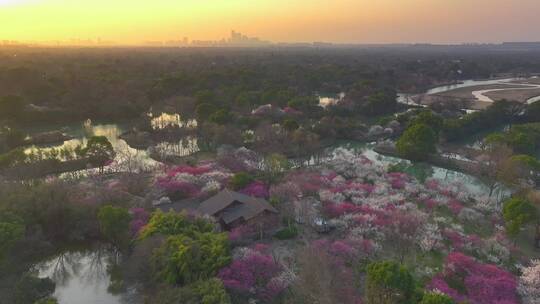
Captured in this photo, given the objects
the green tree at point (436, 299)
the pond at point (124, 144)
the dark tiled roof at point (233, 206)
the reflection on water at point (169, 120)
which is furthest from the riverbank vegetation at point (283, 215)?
the reflection on water at point (169, 120)

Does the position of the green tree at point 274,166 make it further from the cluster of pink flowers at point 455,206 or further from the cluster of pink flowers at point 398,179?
the cluster of pink flowers at point 455,206

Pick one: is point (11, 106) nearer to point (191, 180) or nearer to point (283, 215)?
point (191, 180)

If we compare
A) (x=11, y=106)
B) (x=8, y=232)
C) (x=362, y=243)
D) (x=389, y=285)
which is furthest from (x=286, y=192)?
(x=11, y=106)

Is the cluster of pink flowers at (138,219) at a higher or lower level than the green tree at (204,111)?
lower

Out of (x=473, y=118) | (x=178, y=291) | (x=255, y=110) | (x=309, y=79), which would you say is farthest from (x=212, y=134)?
(x=309, y=79)

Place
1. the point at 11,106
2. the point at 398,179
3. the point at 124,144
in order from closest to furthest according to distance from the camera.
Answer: the point at 398,179 → the point at 124,144 → the point at 11,106

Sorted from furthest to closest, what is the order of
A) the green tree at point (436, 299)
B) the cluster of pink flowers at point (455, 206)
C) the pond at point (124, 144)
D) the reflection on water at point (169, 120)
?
the reflection on water at point (169, 120), the pond at point (124, 144), the cluster of pink flowers at point (455, 206), the green tree at point (436, 299)

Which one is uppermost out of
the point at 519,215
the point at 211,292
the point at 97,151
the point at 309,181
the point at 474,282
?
the point at 97,151

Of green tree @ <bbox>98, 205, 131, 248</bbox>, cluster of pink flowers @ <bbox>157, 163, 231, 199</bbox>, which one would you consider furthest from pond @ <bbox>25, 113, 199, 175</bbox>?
green tree @ <bbox>98, 205, 131, 248</bbox>
